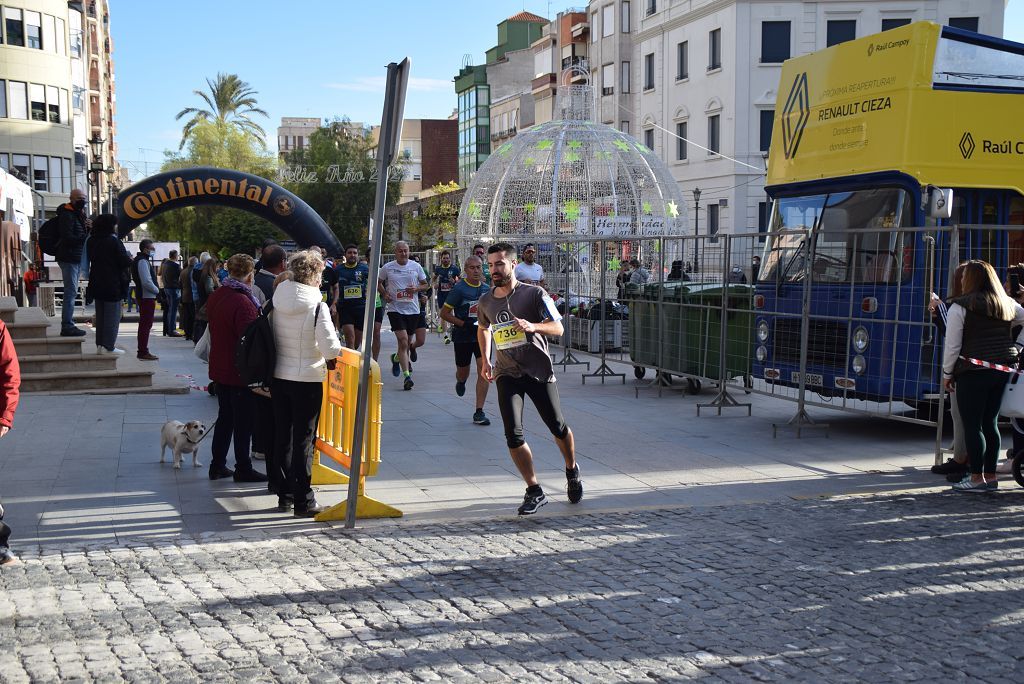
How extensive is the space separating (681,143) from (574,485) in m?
43.0

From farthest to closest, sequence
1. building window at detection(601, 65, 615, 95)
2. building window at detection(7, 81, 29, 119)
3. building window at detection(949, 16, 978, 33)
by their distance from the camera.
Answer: building window at detection(7, 81, 29, 119) < building window at detection(601, 65, 615, 95) < building window at detection(949, 16, 978, 33)

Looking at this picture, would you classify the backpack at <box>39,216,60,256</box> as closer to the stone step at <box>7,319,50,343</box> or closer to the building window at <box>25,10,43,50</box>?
the stone step at <box>7,319,50,343</box>

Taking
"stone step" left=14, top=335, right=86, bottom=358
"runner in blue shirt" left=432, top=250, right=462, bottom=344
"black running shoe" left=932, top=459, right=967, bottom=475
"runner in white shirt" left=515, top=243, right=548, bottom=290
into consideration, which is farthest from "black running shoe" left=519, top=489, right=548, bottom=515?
"runner in blue shirt" left=432, top=250, right=462, bottom=344

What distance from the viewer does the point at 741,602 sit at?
5.51 metres

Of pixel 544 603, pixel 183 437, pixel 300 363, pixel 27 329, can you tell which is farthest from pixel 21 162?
pixel 544 603

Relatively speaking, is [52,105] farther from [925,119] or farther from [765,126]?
[925,119]

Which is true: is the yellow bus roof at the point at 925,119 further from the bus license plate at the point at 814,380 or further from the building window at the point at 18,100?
the building window at the point at 18,100

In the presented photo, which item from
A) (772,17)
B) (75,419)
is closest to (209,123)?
(772,17)

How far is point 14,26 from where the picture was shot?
54.8 m

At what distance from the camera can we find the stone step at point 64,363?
13453mm

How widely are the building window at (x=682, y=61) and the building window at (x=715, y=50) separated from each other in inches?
82.1

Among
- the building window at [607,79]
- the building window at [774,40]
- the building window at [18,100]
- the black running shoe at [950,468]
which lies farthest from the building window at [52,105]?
the black running shoe at [950,468]

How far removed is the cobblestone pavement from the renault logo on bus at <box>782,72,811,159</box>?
593 centimetres

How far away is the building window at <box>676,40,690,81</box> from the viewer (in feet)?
159
